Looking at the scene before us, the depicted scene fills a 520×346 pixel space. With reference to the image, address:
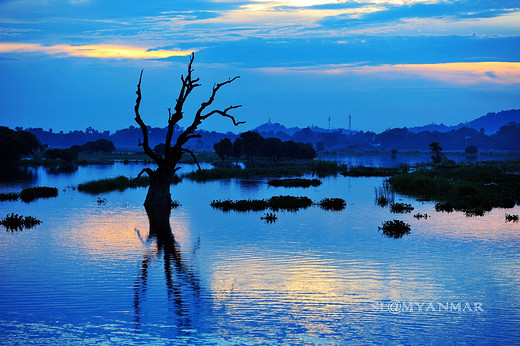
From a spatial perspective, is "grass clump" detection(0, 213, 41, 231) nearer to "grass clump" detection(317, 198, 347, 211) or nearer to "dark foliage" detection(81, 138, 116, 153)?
"grass clump" detection(317, 198, 347, 211)

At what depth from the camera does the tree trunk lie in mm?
38469

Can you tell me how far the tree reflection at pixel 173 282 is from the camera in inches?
584

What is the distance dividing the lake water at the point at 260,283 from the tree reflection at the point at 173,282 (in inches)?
2.1

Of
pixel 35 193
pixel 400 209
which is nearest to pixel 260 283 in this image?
pixel 400 209

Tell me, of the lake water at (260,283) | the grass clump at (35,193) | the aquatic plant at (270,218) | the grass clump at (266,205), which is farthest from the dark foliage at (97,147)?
the aquatic plant at (270,218)

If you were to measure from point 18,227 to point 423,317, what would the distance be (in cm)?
2271

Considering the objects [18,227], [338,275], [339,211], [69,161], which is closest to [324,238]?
[338,275]

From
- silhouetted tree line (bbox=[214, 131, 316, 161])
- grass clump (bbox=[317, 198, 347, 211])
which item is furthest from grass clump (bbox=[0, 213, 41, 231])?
silhouetted tree line (bbox=[214, 131, 316, 161])

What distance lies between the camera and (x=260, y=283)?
1811cm

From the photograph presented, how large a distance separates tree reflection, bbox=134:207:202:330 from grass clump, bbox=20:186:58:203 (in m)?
20.1

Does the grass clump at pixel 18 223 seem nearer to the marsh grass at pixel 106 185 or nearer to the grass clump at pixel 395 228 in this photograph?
the grass clump at pixel 395 228

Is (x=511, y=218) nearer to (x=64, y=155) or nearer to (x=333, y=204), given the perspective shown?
(x=333, y=204)

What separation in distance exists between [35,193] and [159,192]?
1347 cm

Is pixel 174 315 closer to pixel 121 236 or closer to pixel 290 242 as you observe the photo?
pixel 290 242
